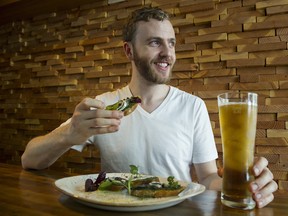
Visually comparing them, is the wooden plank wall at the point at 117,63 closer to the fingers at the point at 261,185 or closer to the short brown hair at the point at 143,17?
the short brown hair at the point at 143,17

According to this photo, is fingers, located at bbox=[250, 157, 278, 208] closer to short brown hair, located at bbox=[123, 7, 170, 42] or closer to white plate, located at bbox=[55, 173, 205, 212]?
white plate, located at bbox=[55, 173, 205, 212]

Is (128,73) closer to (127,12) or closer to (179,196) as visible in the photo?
(127,12)

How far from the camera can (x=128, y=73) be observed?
3074 mm

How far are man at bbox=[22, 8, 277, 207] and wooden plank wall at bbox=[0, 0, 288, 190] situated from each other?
0.82 meters

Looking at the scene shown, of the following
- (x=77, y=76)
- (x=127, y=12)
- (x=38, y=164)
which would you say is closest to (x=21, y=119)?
(x=77, y=76)

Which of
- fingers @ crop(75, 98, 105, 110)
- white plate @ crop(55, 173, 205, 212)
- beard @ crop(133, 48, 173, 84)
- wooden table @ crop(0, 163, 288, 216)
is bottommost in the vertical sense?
wooden table @ crop(0, 163, 288, 216)

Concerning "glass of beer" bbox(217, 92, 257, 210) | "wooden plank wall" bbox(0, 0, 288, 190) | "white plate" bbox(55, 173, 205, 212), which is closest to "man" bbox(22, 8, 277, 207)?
"white plate" bbox(55, 173, 205, 212)

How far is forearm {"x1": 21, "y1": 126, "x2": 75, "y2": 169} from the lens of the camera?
1.40 m

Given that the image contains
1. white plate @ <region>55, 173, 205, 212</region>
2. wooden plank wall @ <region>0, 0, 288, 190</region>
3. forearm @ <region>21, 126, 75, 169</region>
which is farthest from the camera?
wooden plank wall @ <region>0, 0, 288, 190</region>

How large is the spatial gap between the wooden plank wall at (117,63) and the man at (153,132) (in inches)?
32.2

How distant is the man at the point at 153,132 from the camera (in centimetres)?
156

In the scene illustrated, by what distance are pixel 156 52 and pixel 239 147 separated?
1.17 metres

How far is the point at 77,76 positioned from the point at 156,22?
5.80ft

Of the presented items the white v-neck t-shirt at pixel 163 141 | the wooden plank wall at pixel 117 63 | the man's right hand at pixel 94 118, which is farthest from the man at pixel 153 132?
the wooden plank wall at pixel 117 63
